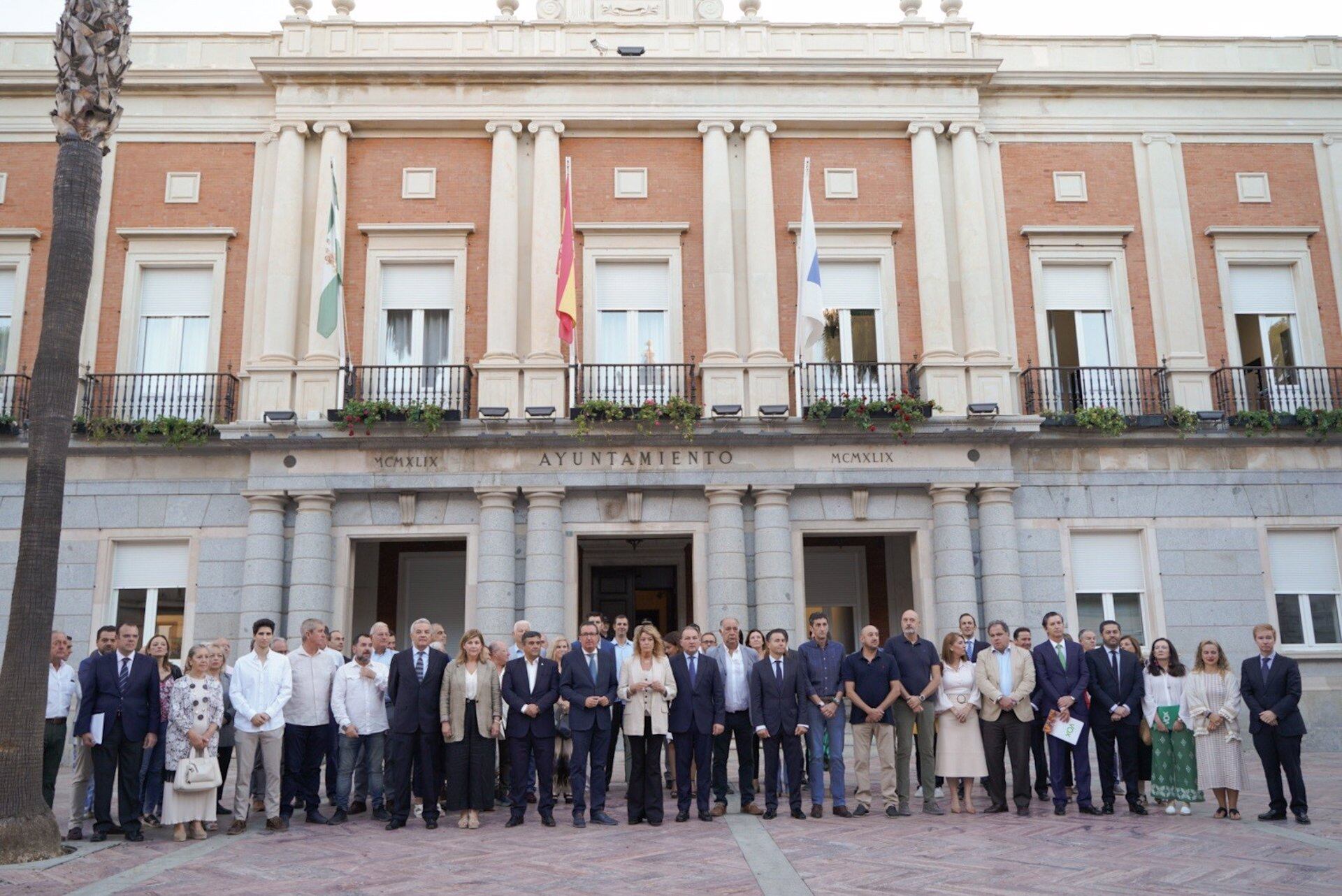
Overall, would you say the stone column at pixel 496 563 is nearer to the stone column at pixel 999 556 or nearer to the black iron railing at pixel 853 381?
the black iron railing at pixel 853 381

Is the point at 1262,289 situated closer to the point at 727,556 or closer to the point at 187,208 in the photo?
the point at 727,556

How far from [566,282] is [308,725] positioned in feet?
25.1

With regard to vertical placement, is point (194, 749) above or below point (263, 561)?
below

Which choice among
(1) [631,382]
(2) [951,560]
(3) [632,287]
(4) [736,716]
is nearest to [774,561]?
(2) [951,560]

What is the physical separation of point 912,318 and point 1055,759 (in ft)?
28.2

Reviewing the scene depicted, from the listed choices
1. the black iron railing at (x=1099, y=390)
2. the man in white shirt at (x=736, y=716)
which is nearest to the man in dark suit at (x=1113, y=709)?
the man in white shirt at (x=736, y=716)

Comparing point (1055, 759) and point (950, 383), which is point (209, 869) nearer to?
point (1055, 759)

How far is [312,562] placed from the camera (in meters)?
15.7

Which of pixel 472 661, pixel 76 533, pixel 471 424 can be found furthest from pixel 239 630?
pixel 472 661

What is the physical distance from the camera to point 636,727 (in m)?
9.81

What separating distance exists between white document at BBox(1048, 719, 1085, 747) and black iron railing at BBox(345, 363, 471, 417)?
953 cm

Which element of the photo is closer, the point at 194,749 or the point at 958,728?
the point at 194,749

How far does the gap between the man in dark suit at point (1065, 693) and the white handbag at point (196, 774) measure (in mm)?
7228

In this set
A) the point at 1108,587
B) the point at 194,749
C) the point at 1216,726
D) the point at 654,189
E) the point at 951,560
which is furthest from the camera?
the point at 654,189
